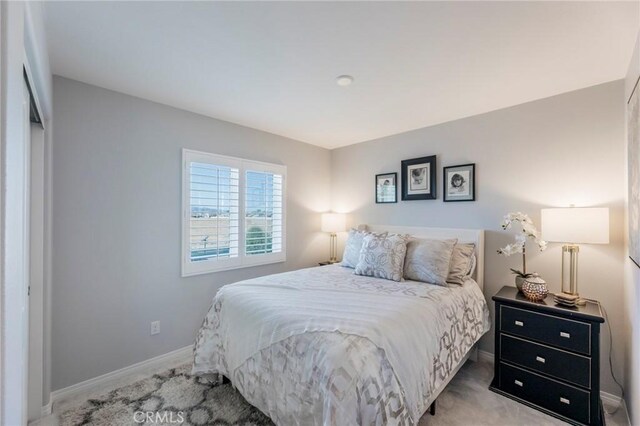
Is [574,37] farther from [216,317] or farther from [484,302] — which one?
[216,317]

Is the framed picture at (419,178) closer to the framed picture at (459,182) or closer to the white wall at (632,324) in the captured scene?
the framed picture at (459,182)

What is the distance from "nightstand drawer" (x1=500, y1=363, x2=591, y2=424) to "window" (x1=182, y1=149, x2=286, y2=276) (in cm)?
259

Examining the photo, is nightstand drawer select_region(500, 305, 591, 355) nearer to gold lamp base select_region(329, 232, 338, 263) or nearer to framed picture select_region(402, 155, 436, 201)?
framed picture select_region(402, 155, 436, 201)

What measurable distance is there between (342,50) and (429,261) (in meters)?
1.83

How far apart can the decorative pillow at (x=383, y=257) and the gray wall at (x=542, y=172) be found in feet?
2.61

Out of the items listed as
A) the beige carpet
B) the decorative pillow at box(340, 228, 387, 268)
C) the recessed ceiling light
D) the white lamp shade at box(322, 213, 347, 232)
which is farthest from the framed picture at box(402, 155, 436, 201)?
the beige carpet

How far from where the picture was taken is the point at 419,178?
3336 mm

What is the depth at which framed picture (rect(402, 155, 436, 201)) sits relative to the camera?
127 inches

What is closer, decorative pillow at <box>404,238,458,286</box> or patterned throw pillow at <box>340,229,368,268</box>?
decorative pillow at <box>404,238,458,286</box>

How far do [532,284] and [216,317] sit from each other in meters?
2.50

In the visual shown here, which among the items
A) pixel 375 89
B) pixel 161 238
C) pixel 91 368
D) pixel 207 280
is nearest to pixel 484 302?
pixel 375 89

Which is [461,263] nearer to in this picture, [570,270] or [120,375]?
[570,270]

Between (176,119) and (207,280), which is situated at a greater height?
(176,119)

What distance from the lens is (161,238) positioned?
2.69 m
